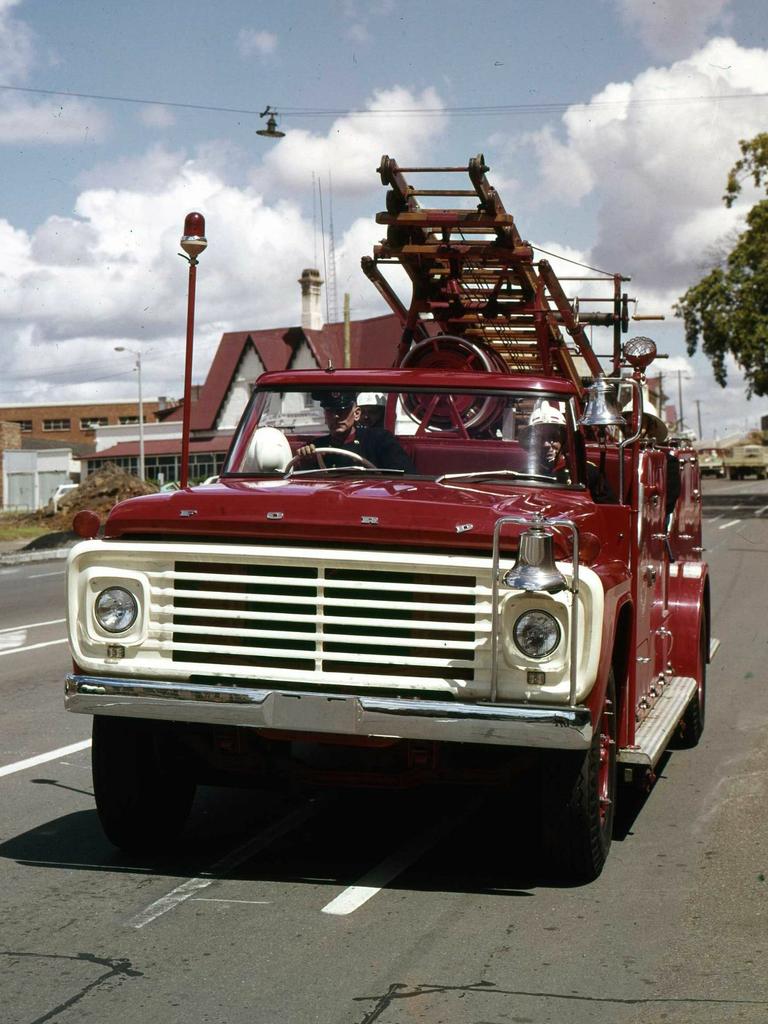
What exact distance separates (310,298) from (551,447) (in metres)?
60.0

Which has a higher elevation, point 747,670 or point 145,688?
point 145,688

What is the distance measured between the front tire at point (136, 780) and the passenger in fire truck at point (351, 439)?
62.2 inches

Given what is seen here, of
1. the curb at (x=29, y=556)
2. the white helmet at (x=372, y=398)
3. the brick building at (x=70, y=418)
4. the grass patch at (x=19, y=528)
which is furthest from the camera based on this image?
the brick building at (x=70, y=418)

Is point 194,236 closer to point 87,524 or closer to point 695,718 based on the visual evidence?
point 87,524

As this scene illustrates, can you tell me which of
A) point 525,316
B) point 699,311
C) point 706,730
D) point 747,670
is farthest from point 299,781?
point 699,311

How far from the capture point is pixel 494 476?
6.52 metres

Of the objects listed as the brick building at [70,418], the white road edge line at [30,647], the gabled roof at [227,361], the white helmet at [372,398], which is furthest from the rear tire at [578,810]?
the brick building at [70,418]

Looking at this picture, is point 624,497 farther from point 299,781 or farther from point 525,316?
point 525,316

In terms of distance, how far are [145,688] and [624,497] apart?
2411mm

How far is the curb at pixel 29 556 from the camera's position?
31677 millimetres

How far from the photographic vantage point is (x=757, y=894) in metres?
5.73

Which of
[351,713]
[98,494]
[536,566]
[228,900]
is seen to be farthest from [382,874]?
[98,494]

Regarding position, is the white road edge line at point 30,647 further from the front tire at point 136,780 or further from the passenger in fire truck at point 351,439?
the front tire at point 136,780

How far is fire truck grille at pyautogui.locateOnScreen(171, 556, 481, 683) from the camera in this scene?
5.38 m
